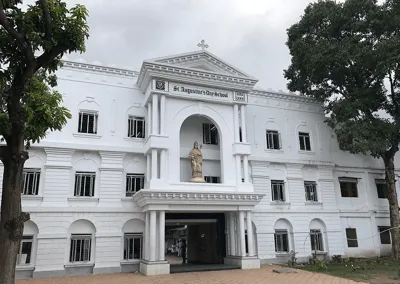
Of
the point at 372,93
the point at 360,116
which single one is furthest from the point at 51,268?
the point at 372,93

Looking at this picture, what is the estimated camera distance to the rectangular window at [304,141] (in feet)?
61.0

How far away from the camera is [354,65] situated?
17.0m

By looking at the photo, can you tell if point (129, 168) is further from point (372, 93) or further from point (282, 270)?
point (372, 93)

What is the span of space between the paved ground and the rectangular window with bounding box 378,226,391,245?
799 centimetres

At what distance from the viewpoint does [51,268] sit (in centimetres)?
1275

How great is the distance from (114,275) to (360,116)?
13.4m

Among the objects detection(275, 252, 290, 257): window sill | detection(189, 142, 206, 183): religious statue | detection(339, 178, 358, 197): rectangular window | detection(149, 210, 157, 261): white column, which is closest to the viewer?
detection(149, 210, 157, 261): white column

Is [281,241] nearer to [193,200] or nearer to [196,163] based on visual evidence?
[193,200]

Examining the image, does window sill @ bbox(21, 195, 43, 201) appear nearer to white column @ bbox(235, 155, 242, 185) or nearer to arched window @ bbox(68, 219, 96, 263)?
arched window @ bbox(68, 219, 96, 263)

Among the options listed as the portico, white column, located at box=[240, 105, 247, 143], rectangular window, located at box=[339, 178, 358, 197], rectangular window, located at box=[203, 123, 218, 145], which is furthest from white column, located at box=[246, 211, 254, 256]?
→ rectangular window, located at box=[339, 178, 358, 197]

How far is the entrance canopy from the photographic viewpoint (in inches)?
519

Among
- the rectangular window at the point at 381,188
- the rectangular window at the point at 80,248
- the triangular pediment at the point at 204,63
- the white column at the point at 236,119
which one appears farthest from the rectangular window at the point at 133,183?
the rectangular window at the point at 381,188

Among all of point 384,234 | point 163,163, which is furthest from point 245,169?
point 384,234

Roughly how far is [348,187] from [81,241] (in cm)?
1395
